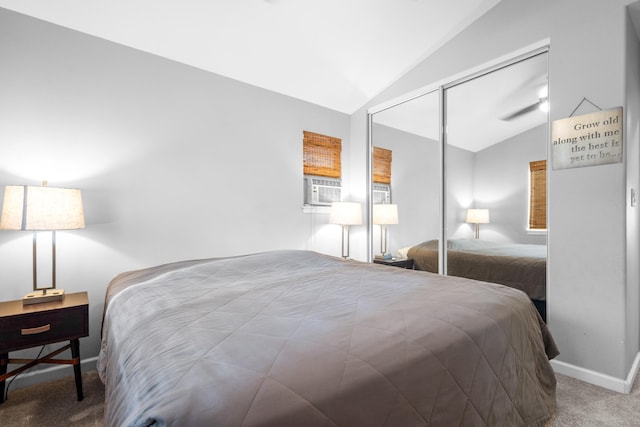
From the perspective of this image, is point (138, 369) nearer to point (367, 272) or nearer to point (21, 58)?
point (367, 272)

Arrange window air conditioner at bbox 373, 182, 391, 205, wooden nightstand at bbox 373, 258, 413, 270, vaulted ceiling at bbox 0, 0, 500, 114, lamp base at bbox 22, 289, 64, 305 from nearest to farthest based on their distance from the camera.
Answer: lamp base at bbox 22, 289, 64, 305 → vaulted ceiling at bbox 0, 0, 500, 114 → wooden nightstand at bbox 373, 258, 413, 270 → window air conditioner at bbox 373, 182, 391, 205

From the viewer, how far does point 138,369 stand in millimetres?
833

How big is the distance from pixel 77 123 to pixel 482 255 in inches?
128

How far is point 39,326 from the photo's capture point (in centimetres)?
162

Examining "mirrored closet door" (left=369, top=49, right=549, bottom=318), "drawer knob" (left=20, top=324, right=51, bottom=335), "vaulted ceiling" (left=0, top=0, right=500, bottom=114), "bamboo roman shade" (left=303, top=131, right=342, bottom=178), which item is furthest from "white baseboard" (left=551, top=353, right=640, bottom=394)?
"drawer knob" (left=20, top=324, right=51, bottom=335)

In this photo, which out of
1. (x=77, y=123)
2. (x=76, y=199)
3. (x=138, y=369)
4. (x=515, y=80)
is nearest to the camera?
(x=138, y=369)

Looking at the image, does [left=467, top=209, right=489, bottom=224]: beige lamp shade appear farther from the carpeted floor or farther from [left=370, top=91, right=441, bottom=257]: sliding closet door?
the carpeted floor

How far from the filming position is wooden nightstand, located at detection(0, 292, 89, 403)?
1557 mm

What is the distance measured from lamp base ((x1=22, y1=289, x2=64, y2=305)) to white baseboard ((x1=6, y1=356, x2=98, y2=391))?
557mm

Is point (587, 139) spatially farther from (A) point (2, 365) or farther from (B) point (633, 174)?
(A) point (2, 365)

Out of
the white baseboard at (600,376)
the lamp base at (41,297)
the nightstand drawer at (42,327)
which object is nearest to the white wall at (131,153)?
the lamp base at (41,297)

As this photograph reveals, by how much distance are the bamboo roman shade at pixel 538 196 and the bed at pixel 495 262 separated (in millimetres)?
179

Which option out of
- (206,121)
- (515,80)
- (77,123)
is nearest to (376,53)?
(515,80)

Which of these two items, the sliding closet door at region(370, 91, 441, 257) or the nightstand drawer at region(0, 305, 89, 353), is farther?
the sliding closet door at region(370, 91, 441, 257)
